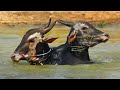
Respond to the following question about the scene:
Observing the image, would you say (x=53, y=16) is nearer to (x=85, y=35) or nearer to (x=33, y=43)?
(x=85, y=35)

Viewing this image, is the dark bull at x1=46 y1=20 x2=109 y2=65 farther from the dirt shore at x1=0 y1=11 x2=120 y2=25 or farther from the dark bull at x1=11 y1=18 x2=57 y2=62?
the dirt shore at x1=0 y1=11 x2=120 y2=25

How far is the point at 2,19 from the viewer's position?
11820 mm

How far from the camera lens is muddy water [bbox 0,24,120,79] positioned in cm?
889

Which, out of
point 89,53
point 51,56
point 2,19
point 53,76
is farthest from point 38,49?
point 2,19

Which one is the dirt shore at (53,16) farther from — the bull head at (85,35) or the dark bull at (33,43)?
the dark bull at (33,43)

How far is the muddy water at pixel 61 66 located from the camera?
29.2 feet

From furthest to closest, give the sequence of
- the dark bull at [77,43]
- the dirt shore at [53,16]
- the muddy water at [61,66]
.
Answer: the dirt shore at [53,16], the dark bull at [77,43], the muddy water at [61,66]

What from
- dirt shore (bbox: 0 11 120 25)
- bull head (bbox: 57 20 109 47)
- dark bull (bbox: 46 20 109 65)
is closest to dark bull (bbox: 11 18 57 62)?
dark bull (bbox: 46 20 109 65)

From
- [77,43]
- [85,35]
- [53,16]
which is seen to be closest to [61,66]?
[77,43]

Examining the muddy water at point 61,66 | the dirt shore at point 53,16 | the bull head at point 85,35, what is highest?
the dirt shore at point 53,16

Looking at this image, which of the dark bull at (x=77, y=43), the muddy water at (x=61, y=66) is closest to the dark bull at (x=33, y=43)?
the muddy water at (x=61, y=66)

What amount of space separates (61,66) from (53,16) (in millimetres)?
2383

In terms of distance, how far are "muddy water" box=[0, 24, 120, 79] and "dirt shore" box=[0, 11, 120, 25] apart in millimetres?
269

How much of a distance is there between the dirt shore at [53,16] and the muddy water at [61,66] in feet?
0.88
